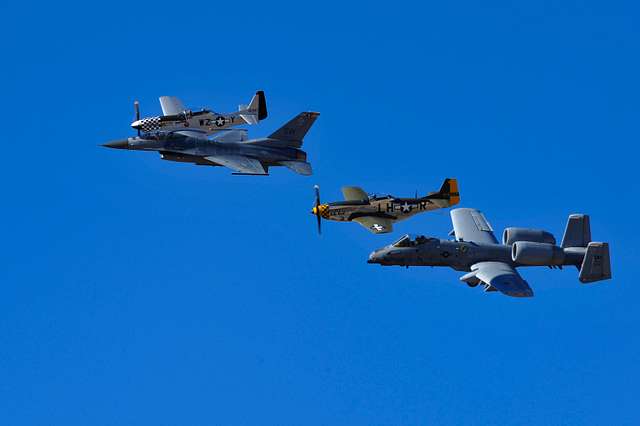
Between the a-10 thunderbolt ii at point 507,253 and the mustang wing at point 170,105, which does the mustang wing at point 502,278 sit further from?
the mustang wing at point 170,105

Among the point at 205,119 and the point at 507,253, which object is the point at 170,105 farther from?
the point at 507,253

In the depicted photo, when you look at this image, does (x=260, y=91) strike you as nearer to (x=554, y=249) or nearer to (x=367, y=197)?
(x=367, y=197)

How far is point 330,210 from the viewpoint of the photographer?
401 ft

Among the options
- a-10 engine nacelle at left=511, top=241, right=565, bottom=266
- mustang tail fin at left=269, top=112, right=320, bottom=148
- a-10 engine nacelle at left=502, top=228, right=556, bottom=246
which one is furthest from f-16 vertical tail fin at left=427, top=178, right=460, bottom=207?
a-10 engine nacelle at left=511, top=241, right=565, bottom=266

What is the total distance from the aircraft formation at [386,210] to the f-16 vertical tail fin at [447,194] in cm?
9

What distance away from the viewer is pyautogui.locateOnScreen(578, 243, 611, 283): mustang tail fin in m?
109

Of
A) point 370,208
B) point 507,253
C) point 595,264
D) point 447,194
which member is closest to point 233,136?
point 370,208

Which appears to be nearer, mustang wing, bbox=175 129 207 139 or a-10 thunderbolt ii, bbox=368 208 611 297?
a-10 thunderbolt ii, bbox=368 208 611 297

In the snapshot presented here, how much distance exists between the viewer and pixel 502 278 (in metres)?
108

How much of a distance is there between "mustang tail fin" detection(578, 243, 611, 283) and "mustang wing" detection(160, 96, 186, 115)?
4216 cm

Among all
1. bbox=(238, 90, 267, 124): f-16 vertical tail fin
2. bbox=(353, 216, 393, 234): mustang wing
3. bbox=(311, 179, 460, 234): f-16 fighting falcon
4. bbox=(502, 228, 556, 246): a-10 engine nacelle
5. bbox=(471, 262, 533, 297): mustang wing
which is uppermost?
bbox=(238, 90, 267, 124): f-16 vertical tail fin

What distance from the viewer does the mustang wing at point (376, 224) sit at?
120 m

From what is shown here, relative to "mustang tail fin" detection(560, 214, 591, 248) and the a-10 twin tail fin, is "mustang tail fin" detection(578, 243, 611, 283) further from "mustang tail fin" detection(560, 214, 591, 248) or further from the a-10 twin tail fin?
"mustang tail fin" detection(560, 214, 591, 248)

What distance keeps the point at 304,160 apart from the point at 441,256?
56.3ft
